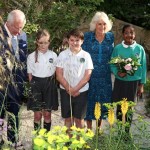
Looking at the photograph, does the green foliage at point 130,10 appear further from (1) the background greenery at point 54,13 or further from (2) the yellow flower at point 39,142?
(2) the yellow flower at point 39,142

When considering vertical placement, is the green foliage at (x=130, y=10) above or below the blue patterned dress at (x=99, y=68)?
above

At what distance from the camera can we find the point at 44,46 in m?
4.19

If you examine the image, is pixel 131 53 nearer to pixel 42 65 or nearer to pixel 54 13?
pixel 42 65

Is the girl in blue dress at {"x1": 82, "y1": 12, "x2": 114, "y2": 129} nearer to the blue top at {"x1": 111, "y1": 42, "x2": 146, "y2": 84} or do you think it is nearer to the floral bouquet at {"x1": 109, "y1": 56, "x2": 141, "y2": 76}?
the blue top at {"x1": 111, "y1": 42, "x2": 146, "y2": 84}

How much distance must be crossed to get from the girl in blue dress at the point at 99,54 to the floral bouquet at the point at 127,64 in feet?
0.82

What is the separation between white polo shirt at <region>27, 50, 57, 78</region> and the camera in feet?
13.7

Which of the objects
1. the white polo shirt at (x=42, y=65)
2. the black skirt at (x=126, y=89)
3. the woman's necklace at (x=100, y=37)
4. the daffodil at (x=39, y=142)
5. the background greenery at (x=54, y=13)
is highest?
the background greenery at (x=54, y=13)

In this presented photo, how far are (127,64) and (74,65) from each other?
2.01 feet

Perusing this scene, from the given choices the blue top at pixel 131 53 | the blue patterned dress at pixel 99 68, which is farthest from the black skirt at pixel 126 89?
the blue patterned dress at pixel 99 68

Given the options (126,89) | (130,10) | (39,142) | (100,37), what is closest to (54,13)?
(100,37)

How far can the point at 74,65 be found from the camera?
4.14 m

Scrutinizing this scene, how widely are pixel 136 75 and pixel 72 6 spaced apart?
9.39 ft

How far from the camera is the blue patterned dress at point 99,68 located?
4.40m

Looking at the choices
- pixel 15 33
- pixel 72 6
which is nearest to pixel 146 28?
pixel 72 6
